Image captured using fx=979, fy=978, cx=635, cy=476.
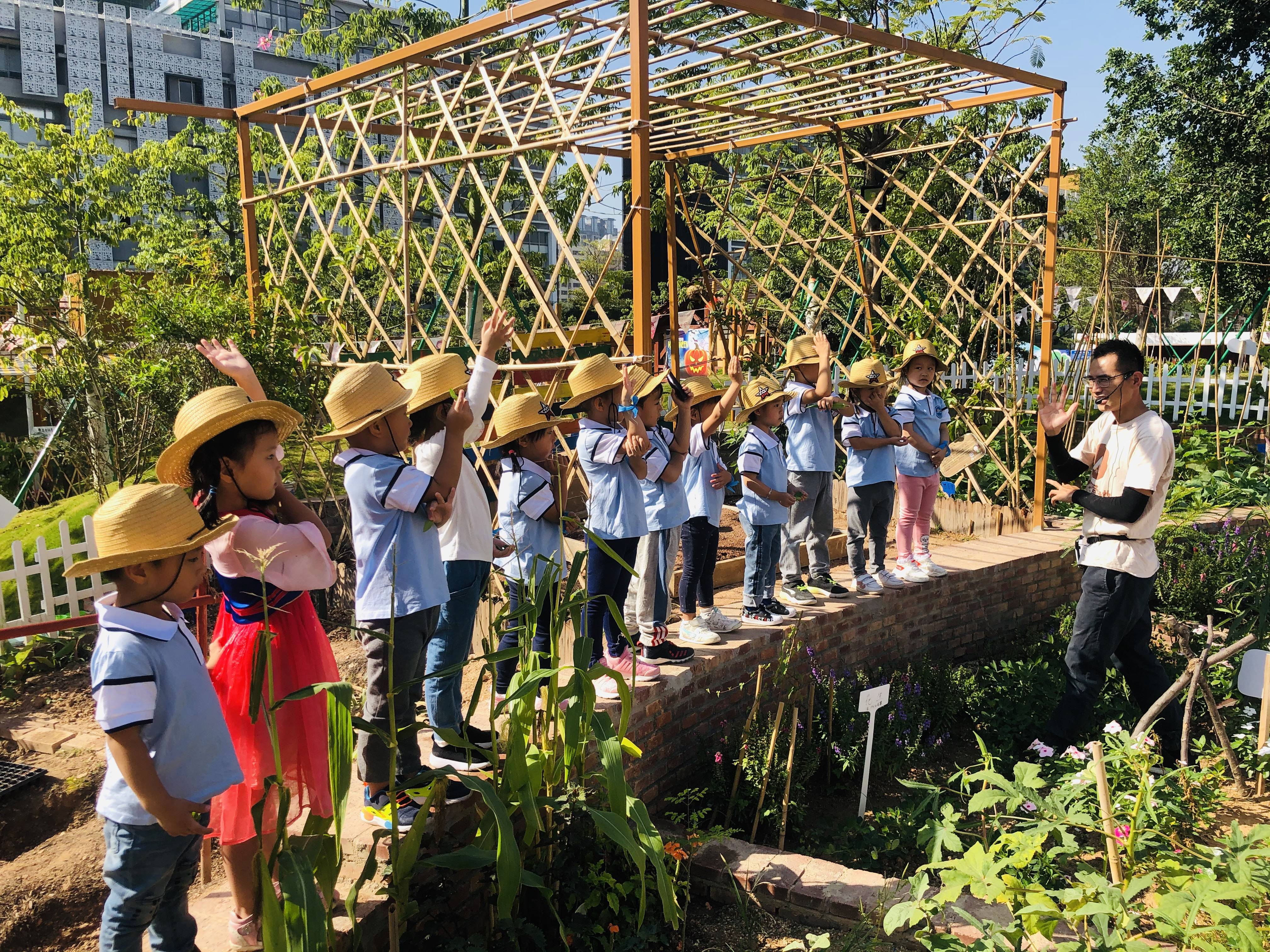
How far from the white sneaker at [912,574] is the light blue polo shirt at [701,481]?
4.78ft

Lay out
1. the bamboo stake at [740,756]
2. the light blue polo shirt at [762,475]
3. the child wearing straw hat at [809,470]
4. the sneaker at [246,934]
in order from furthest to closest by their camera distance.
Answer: the child wearing straw hat at [809,470] < the light blue polo shirt at [762,475] < the bamboo stake at [740,756] < the sneaker at [246,934]

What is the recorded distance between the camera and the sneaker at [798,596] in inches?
196

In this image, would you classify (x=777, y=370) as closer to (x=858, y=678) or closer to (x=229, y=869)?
(x=858, y=678)

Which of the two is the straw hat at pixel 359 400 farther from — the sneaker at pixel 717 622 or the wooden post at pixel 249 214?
the wooden post at pixel 249 214

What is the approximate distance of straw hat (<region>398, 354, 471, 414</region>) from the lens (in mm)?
3016

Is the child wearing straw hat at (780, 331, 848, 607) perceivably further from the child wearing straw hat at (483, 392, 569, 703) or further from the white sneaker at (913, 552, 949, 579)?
the child wearing straw hat at (483, 392, 569, 703)

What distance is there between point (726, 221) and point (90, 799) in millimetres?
10778

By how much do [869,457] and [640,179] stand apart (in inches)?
74.3

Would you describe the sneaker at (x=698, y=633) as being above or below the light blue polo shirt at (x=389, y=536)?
below

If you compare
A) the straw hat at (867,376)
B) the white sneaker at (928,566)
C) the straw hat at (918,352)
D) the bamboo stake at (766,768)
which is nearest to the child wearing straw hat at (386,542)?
the bamboo stake at (766,768)

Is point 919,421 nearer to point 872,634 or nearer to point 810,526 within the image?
point 810,526

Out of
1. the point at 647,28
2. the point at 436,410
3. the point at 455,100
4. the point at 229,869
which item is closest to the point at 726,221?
the point at 455,100

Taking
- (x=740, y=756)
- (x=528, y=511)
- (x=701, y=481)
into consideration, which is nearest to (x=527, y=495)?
(x=528, y=511)

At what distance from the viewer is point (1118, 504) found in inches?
149
